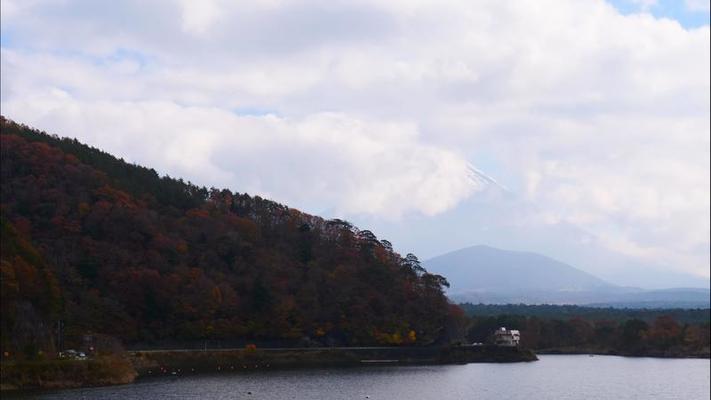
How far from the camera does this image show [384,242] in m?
104

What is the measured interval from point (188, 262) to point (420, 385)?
111ft

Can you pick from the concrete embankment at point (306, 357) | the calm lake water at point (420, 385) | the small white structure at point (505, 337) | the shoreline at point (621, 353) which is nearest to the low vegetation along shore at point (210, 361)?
the concrete embankment at point (306, 357)

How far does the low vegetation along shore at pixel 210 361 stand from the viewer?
168ft

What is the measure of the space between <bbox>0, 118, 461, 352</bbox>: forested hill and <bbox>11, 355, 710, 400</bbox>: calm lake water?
1163cm

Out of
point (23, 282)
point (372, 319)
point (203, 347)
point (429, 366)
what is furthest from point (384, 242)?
point (23, 282)

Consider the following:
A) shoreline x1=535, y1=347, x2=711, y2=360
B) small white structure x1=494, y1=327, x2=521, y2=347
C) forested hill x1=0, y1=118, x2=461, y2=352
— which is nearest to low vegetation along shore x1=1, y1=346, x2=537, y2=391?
forested hill x1=0, y1=118, x2=461, y2=352

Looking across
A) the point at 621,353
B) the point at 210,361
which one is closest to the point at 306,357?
the point at 210,361

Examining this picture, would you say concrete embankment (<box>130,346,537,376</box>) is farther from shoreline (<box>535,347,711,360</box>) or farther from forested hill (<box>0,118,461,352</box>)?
shoreline (<box>535,347,711,360</box>)

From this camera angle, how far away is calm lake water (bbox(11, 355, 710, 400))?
49469mm

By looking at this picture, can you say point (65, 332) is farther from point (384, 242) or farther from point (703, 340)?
point (703, 340)

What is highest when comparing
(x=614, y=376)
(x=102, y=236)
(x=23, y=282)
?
(x=102, y=236)

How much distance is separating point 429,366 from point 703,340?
5371 cm

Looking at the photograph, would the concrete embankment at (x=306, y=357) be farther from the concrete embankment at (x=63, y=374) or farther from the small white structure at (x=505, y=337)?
the concrete embankment at (x=63, y=374)

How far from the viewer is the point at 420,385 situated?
196 ft
